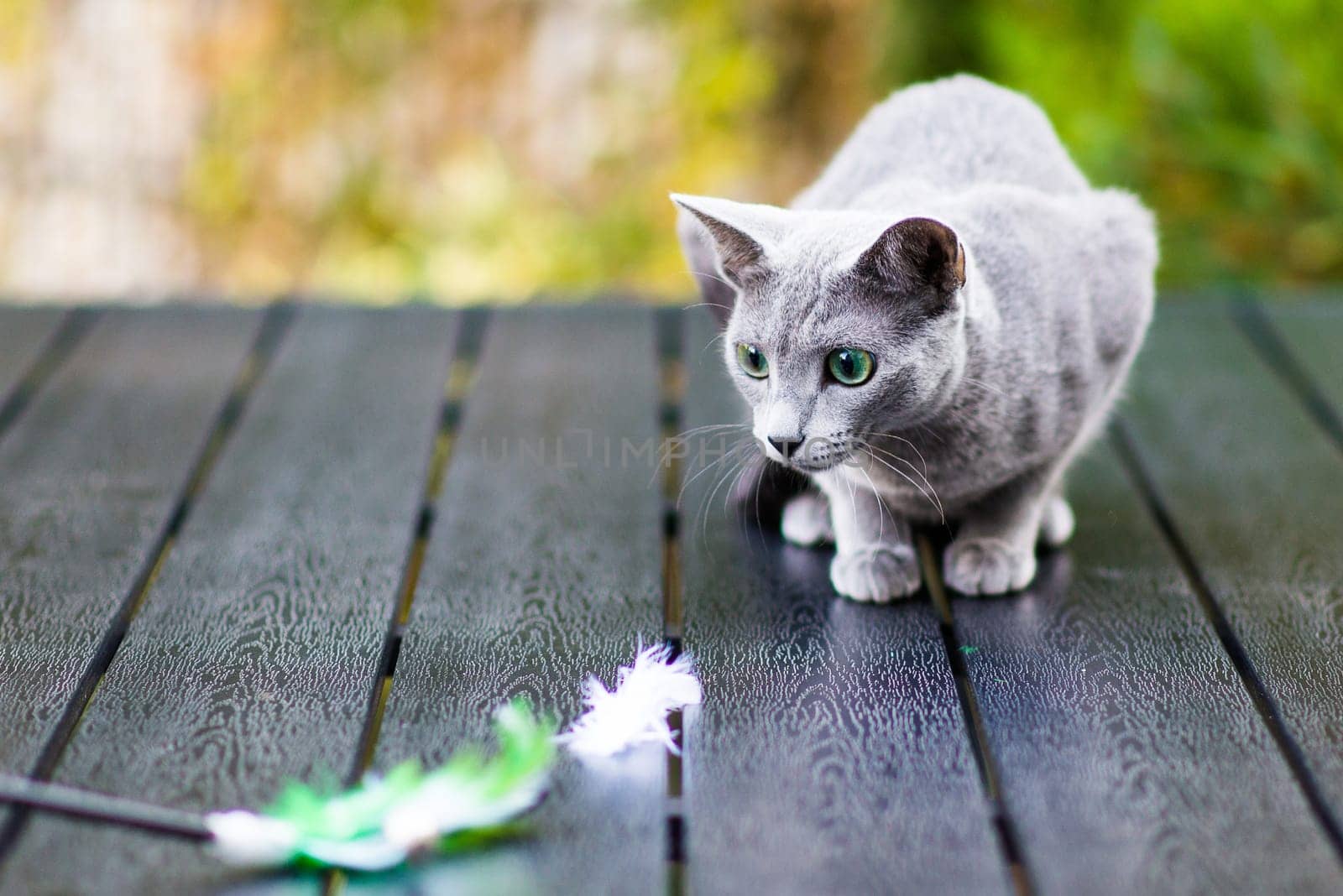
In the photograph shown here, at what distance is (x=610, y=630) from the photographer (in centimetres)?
131

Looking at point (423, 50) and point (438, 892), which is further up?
point (438, 892)

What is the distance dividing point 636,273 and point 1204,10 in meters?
1.46

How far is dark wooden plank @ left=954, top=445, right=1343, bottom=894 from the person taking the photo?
38.3 inches

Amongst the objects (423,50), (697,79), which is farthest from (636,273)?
(423,50)

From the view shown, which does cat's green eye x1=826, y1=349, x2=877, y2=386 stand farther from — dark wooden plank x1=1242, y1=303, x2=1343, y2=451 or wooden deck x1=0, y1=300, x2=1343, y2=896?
dark wooden plank x1=1242, y1=303, x2=1343, y2=451

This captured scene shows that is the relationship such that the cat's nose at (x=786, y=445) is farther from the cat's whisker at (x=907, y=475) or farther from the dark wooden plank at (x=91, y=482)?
the dark wooden plank at (x=91, y=482)

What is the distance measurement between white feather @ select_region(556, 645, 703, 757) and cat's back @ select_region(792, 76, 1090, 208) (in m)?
0.56

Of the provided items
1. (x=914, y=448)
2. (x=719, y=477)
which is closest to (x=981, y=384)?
(x=914, y=448)

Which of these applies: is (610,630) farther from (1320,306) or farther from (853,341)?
(1320,306)

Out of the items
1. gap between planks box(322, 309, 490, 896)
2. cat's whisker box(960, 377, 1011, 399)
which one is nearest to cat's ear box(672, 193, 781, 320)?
cat's whisker box(960, 377, 1011, 399)

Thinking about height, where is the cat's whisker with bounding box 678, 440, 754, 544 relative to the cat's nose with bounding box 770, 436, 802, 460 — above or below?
below

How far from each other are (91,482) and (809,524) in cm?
86

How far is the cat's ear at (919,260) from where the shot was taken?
112 centimetres

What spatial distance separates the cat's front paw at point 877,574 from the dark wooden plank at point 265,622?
461 millimetres
